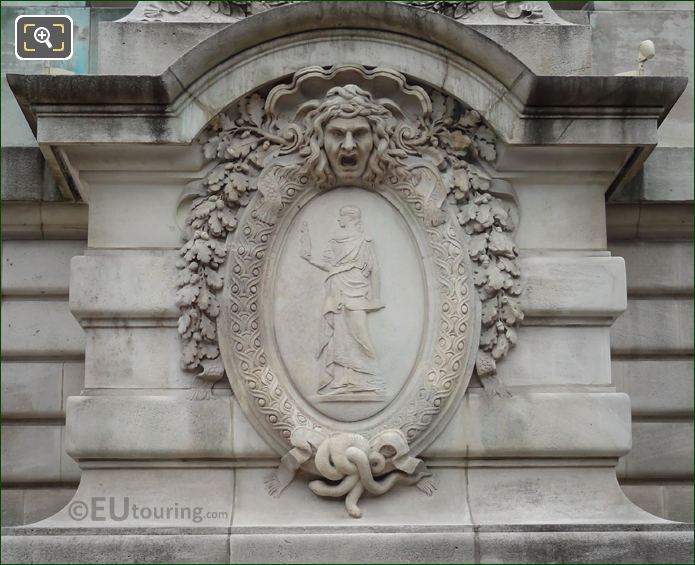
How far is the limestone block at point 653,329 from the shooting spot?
37.9 ft

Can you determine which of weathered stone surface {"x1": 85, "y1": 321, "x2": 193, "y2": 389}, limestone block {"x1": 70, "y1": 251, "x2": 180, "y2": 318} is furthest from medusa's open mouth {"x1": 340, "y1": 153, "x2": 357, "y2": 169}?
weathered stone surface {"x1": 85, "y1": 321, "x2": 193, "y2": 389}

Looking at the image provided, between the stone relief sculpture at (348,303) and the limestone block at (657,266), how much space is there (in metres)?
2.70

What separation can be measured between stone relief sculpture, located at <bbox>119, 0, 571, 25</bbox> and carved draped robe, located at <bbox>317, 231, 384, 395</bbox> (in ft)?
7.05

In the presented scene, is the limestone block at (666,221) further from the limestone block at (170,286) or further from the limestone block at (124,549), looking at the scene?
the limestone block at (124,549)

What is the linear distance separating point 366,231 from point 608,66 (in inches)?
118

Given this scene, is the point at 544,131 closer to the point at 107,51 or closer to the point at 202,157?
the point at 202,157

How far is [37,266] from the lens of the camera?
455 inches

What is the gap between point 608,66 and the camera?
460 inches

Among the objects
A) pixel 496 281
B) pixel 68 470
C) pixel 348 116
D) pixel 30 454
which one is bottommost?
pixel 68 470

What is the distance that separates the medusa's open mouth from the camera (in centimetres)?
1016

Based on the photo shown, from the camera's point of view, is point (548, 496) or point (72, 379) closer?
point (548, 496)

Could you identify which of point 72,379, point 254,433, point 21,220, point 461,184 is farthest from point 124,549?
point 461,184

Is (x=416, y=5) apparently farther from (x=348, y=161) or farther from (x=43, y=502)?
(x=43, y=502)

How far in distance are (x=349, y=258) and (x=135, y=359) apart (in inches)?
71.8
